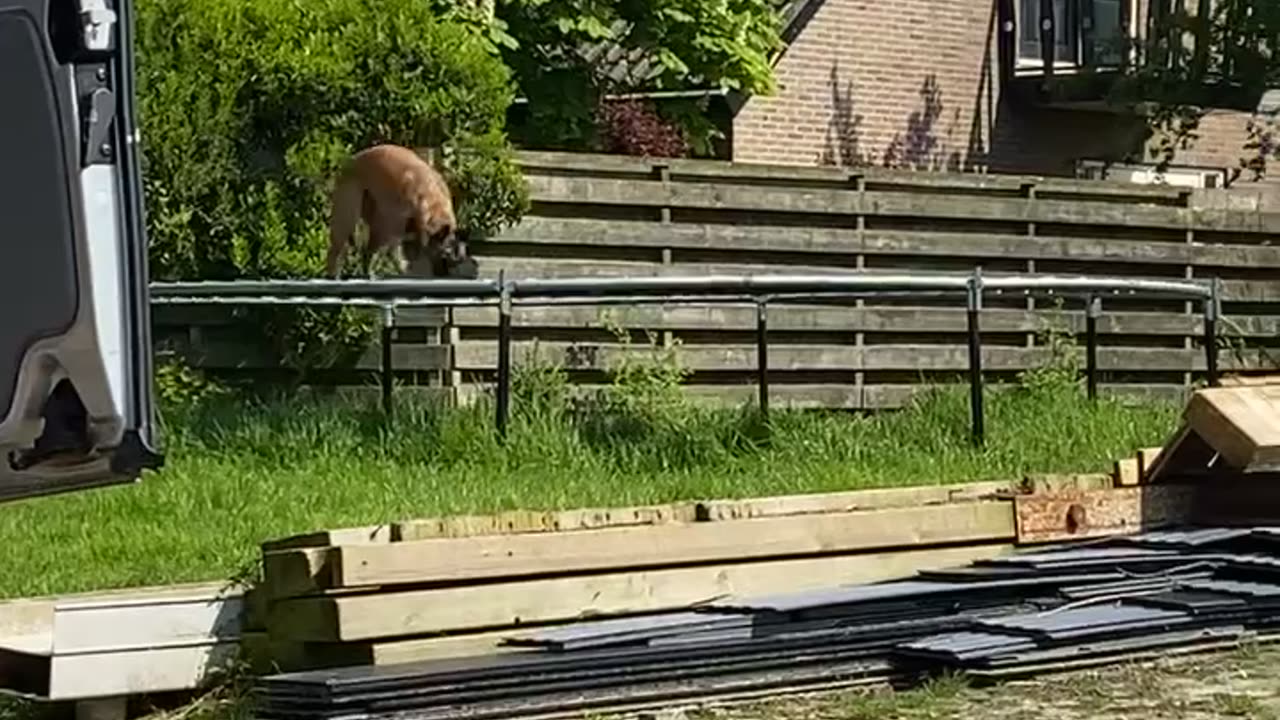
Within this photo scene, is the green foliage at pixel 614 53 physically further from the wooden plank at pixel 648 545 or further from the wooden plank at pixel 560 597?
the wooden plank at pixel 560 597

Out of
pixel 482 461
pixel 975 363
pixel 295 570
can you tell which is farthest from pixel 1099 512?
pixel 295 570

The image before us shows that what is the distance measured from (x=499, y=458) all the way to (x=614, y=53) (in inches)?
335

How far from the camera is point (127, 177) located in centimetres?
431

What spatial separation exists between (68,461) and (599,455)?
6364 mm

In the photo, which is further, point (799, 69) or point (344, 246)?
point (799, 69)

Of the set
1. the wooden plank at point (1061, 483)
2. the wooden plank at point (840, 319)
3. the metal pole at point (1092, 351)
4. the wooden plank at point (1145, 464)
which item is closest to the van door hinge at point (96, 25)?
the wooden plank at point (1061, 483)

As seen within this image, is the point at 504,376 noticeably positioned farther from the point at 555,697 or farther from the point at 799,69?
the point at 799,69

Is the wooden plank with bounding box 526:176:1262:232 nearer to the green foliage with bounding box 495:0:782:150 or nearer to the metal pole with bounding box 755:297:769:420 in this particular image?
the metal pole with bounding box 755:297:769:420

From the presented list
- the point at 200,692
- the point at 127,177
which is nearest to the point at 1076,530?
the point at 200,692

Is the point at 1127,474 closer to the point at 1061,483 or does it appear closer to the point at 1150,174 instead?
the point at 1061,483

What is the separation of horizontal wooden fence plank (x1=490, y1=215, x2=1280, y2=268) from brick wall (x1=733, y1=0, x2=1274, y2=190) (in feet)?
17.3

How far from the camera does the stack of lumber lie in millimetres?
7012

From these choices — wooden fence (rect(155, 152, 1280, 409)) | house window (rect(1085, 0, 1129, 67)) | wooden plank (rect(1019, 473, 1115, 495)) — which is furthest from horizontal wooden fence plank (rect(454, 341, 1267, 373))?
house window (rect(1085, 0, 1129, 67))

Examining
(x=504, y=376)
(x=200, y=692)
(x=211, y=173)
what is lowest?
(x=200, y=692)
